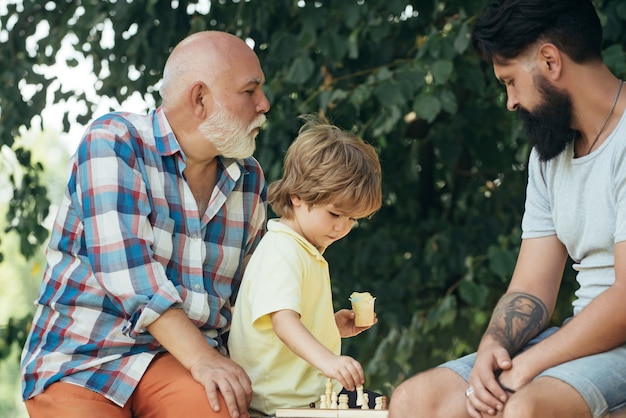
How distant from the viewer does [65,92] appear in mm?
6375

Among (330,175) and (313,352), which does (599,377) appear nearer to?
(313,352)

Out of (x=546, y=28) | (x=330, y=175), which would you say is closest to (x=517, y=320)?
(x=330, y=175)

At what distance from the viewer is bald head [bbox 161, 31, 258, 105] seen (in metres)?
3.38

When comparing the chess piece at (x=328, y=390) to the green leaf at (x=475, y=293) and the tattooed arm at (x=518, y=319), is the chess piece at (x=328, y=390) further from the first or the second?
the green leaf at (x=475, y=293)

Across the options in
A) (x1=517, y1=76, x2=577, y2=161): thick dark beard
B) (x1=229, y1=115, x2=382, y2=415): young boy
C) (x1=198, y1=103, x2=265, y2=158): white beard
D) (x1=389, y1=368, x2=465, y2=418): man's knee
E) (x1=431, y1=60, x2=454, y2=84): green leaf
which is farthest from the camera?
(x1=431, y1=60, x2=454, y2=84): green leaf

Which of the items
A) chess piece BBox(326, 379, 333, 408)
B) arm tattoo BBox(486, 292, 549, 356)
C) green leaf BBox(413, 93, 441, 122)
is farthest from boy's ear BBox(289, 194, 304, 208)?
green leaf BBox(413, 93, 441, 122)

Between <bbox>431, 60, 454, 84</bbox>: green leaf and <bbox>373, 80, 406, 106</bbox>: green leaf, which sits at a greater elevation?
<bbox>431, 60, 454, 84</bbox>: green leaf

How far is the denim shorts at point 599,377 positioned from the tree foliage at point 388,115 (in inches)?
87.4

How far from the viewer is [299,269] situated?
311 cm

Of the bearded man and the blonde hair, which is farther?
the blonde hair

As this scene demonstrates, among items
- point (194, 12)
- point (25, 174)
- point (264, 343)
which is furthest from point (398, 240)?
point (264, 343)

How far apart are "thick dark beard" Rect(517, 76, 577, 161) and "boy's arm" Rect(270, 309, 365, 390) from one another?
2.60 feet

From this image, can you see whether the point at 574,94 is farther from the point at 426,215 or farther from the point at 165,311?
the point at 426,215

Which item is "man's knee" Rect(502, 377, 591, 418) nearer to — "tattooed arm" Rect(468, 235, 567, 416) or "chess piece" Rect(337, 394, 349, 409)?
"tattooed arm" Rect(468, 235, 567, 416)
